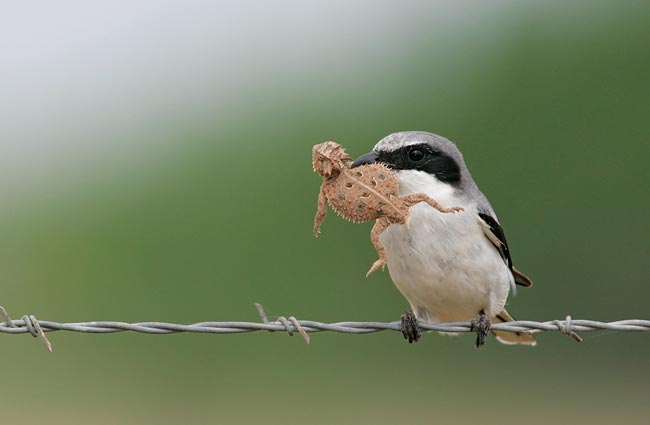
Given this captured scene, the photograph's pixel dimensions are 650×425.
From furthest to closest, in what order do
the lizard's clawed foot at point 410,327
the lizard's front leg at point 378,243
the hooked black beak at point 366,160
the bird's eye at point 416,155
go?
the bird's eye at point 416,155 < the lizard's clawed foot at point 410,327 < the hooked black beak at point 366,160 < the lizard's front leg at point 378,243

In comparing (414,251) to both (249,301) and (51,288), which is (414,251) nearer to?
(249,301)

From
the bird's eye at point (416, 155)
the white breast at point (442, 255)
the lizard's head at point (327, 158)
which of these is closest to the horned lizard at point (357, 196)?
the lizard's head at point (327, 158)

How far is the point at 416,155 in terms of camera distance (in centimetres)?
616

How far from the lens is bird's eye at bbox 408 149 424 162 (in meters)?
6.14

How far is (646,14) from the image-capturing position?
17641 millimetres

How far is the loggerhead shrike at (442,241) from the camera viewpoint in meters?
5.98

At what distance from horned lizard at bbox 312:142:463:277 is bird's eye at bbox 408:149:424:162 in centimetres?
86

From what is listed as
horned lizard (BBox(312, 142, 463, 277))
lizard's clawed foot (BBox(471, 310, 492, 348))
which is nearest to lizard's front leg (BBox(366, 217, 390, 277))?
horned lizard (BBox(312, 142, 463, 277))

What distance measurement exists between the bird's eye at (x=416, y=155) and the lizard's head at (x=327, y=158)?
101cm

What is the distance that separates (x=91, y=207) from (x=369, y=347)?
5.36 m

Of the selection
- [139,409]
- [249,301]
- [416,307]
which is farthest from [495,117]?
[416,307]

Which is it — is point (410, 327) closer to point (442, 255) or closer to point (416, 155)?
point (442, 255)

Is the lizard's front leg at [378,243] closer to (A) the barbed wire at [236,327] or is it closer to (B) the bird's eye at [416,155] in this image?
(A) the barbed wire at [236,327]

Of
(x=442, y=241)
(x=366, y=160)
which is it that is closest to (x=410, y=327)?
(x=442, y=241)
